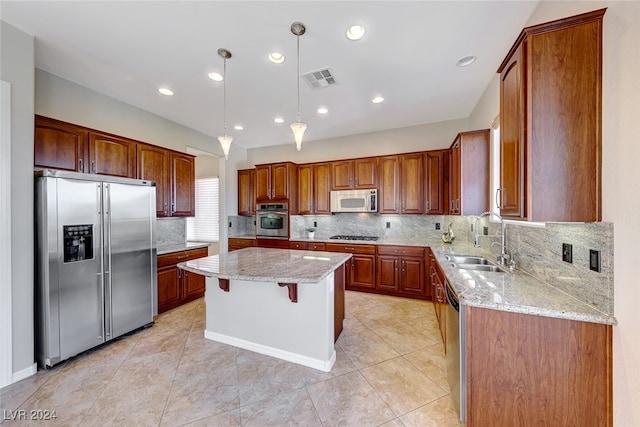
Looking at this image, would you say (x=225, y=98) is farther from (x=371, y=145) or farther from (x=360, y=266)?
(x=360, y=266)

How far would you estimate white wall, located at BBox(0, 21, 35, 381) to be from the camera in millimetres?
1958

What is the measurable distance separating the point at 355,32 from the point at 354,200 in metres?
2.81

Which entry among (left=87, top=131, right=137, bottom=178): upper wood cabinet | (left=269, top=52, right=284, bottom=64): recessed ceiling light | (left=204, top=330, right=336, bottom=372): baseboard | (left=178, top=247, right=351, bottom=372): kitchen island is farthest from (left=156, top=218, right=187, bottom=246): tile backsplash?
(left=269, top=52, right=284, bottom=64): recessed ceiling light

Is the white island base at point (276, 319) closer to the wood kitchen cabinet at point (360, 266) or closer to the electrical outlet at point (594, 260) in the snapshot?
the electrical outlet at point (594, 260)

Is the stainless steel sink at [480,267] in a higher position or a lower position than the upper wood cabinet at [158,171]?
lower

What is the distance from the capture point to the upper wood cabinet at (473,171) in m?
2.83

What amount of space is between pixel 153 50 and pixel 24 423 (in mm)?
3100

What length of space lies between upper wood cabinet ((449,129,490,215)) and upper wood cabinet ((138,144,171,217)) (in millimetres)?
4142

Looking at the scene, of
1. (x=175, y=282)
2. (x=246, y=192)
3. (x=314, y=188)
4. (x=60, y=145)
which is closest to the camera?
(x=60, y=145)

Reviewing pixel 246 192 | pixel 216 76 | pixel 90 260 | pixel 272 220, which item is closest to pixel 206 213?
pixel 246 192

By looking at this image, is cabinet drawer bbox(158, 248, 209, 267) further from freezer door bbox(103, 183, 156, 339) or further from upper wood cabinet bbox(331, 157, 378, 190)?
upper wood cabinet bbox(331, 157, 378, 190)

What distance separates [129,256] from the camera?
2.70m

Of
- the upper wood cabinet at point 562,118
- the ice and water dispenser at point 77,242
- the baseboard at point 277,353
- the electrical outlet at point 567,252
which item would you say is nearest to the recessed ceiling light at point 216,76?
the ice and water dispenser at point 77,242

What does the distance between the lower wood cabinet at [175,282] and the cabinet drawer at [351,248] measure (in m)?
2.22
